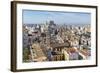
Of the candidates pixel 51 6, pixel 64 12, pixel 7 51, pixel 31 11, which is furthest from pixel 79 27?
pixel 7 51

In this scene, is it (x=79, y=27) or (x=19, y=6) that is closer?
(x=19, y=6)

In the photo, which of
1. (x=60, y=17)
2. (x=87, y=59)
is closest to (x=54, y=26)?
(x=60, y=17)

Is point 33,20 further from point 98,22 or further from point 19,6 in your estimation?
point 98,22

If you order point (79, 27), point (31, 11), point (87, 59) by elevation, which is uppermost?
point (31, 11)

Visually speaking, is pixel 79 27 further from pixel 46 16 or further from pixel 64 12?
pixel 46 16

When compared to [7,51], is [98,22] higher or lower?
higher

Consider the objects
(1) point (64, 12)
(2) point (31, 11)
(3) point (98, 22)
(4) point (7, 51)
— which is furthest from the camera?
(3) point (98, 22)

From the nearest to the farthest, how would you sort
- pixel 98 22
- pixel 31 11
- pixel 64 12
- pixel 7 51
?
pixel 7 51
pixel 31 11
pixel 64 12
pixel 98 22
